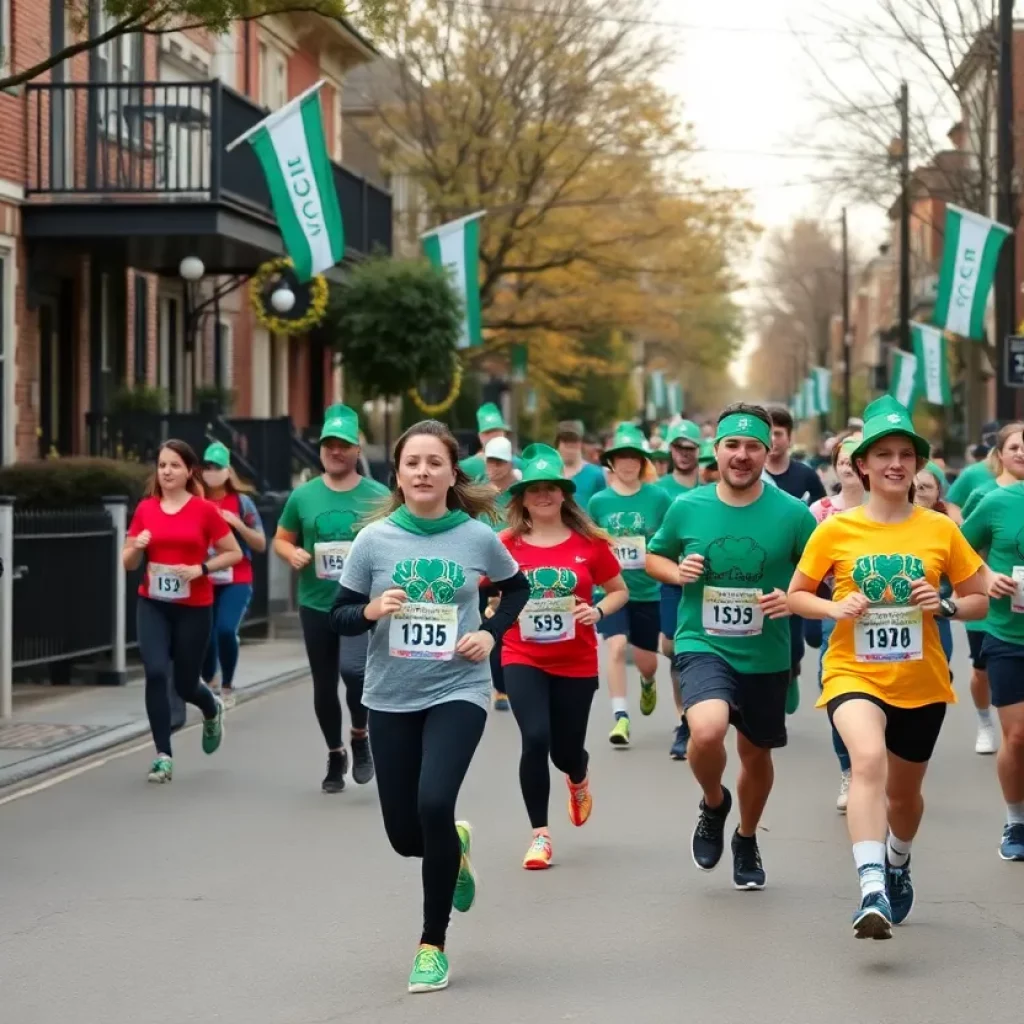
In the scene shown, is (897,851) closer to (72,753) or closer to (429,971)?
(429,971)

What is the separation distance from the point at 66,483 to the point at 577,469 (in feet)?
13.9

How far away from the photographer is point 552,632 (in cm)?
A: 890

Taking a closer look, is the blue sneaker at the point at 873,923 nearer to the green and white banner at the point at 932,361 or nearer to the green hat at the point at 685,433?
the green hat at the point at 685,433

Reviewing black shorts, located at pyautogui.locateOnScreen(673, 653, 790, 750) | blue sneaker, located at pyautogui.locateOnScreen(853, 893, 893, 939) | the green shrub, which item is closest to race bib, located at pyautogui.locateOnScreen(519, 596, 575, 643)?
black shorts, located at pyautogui.locateOnScreen(673, 653, 790, 750)

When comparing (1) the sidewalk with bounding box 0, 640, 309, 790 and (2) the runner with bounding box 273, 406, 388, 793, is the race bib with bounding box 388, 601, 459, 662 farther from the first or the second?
(1) the sidewalk with bounding box 0, 640, 309, 790

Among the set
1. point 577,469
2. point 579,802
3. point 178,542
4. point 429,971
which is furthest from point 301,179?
point 429,971

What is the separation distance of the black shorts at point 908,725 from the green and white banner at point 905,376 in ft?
108

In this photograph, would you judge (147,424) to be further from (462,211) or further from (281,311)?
(462,211)

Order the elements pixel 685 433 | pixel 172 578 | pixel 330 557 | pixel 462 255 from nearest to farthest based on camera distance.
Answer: pixel 330 557, pixel 172 578, pixel 685 433, pixel 462 255

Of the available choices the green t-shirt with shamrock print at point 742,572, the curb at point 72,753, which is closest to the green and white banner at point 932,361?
the curb at point 72,753

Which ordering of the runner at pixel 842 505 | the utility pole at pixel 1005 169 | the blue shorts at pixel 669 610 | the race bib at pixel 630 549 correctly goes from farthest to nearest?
the utility pole at pixel 1005 169
the race bib at pixel 630 549
the blue shorts at pixel 669 610
the runner at pixel 842 505

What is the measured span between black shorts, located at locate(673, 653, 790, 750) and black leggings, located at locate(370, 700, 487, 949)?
124cm

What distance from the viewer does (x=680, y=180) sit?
143ft

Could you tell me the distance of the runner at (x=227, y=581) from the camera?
14.3m
